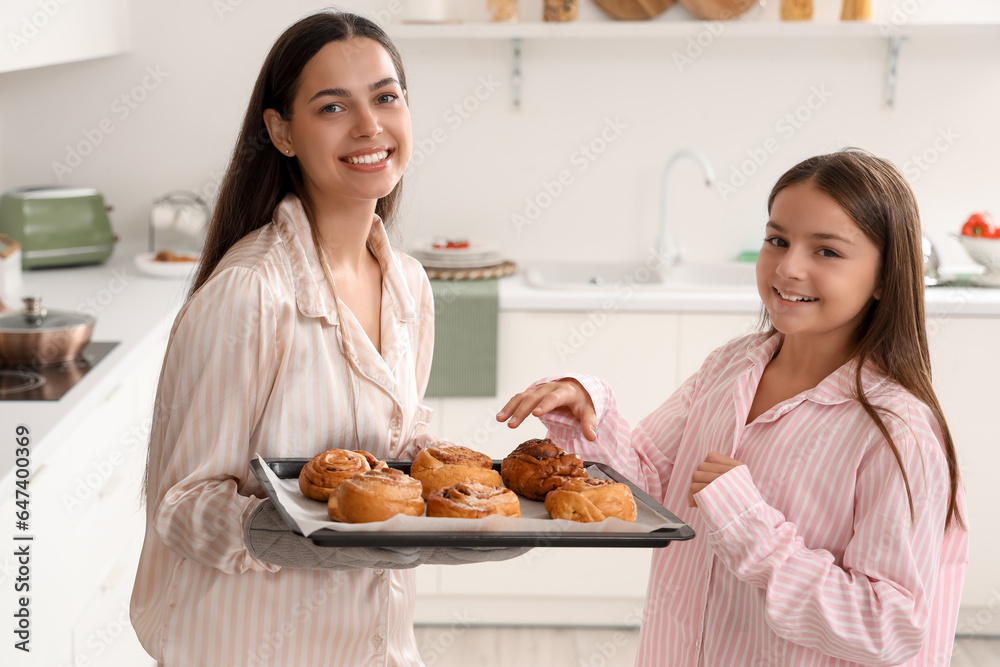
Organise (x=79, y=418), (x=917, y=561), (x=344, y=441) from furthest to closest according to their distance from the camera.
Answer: (x=79, y=418) < (x=344, y=441) < (x=917, y=561)

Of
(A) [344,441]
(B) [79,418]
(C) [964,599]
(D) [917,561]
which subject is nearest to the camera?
(D) [917,561]

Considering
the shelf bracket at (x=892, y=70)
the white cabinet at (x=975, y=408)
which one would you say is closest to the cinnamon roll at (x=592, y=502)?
the white cabinet at (x=975, y=408)

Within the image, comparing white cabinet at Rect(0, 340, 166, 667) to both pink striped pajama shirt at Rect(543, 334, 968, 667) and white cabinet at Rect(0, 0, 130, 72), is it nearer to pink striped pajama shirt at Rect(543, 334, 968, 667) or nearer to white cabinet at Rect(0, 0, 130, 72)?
white cabinet at Rect(0, 0, 130, 72)

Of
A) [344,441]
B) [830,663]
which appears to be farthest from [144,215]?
[830,663]

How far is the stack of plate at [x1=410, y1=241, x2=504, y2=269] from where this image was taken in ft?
9.61

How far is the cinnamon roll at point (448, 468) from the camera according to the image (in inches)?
45.8

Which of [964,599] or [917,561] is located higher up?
[917,561]

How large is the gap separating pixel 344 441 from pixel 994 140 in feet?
9.00

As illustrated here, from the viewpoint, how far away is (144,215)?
3283 mm

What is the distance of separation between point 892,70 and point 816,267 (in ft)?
7.34

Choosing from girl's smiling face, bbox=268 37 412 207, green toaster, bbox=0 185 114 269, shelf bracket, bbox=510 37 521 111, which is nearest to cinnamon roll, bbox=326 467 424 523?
girl's smiling face, bbox=268 37 412 207

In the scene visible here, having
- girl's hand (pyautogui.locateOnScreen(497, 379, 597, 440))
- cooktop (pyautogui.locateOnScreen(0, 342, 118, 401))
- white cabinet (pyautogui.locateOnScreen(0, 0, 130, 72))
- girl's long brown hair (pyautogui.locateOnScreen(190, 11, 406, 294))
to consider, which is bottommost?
cooktop (pyautogui.locateOnScreen(0, 342, 118, 401))

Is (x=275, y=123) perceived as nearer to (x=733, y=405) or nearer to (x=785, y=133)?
(x=733, y=405)

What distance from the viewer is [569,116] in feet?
10.5
